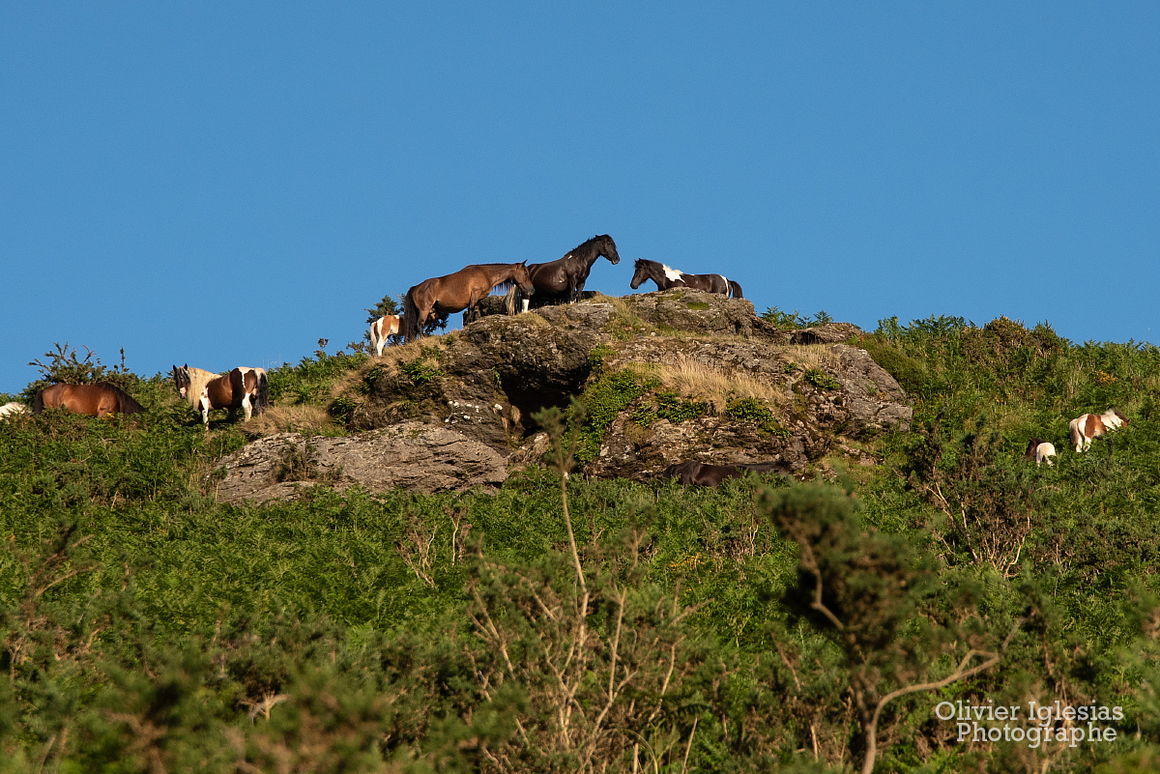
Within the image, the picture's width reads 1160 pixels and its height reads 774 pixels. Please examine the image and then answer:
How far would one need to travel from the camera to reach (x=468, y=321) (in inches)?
1027

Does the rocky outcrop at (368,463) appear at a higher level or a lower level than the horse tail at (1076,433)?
lower

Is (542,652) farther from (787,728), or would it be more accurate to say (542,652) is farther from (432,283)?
(432,283)

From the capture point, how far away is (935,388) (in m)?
24.4

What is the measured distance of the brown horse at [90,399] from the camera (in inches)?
863

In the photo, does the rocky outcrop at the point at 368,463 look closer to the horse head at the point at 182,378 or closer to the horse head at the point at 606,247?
the horse head at the point at 182,378

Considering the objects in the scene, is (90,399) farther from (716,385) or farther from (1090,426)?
(1090,426)

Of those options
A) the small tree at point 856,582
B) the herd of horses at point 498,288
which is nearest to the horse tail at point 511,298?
the herd of horses at point 498,288

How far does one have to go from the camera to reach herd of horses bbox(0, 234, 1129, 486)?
19562 millimetres

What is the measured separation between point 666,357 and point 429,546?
10.7 meters

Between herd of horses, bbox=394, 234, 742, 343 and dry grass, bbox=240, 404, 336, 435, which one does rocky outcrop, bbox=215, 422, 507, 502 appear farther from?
herd of horses, bbox=394, 234, 742, 343

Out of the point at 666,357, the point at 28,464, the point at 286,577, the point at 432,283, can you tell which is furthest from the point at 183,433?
the point at 286,577

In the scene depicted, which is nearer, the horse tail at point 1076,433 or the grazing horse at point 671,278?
the horse tail at point 1076,433

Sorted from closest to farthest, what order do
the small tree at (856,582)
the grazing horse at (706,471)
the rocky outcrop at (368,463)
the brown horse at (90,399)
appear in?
1. the small tree at (856,582)
2. the rocky outcrop at (368,463)
3. the grazing horse at (706,471)
4. the brown horse at (90,399)

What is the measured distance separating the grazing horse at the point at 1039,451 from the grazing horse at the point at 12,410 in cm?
1825
